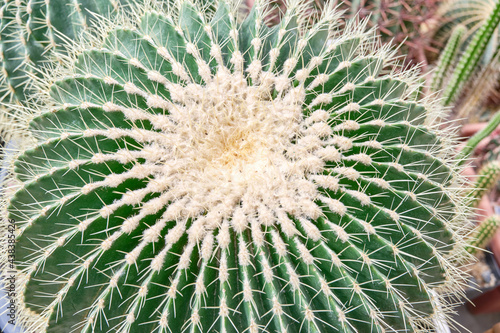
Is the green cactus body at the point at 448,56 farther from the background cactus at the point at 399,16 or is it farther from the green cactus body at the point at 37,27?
the green cactus body at the point at 37,27

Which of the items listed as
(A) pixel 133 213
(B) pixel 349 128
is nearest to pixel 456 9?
(B) pixel 349 128

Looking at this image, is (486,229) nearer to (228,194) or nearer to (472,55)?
(472,55)

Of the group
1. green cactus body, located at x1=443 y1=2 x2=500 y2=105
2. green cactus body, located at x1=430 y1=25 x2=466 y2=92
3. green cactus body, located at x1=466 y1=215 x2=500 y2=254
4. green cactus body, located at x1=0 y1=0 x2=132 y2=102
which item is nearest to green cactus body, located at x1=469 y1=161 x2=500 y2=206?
green cactus body, located at x1=466 y1=215 x2=500 y2=254

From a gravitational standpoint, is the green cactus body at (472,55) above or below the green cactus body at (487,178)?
above

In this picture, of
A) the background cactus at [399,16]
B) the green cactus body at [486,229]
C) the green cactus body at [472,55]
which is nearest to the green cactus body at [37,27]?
the background cactus at [399,16]

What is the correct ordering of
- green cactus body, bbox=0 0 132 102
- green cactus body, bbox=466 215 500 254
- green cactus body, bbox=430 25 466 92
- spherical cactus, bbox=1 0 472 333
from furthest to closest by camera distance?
green cactus body, bbox=430 25 466 92 < green cactus body, bbox=466 215 500 254 < green cactus body, bbox=0 0 132 102 < spherical cactus, bbox=1 0 472 333

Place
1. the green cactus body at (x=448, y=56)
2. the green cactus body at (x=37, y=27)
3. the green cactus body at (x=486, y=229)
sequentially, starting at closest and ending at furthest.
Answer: the green cactus body at (x=37, y=27) < the green cactus body at (x=486, y=229) < the green cactus body at (x=448, y=56)

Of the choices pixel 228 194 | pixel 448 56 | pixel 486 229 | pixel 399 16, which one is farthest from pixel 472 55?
pixel 228 194

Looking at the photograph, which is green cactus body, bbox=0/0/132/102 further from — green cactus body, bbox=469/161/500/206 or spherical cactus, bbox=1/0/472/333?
green cactus body, bbox=469/161/500/206
